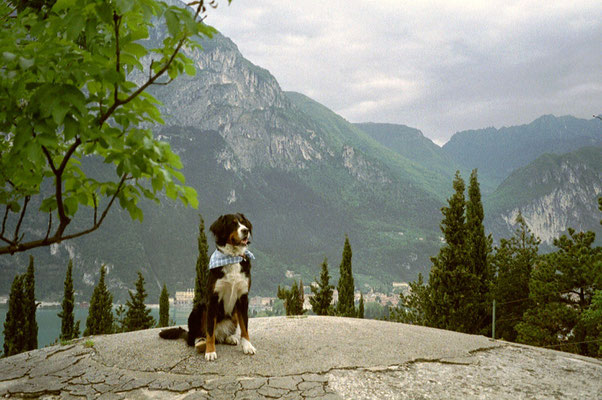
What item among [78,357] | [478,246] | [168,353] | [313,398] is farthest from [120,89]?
[478,246]

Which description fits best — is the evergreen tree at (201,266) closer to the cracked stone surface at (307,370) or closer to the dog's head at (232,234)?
the cracked stone surface at (307,370)

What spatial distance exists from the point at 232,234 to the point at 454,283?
21.8m

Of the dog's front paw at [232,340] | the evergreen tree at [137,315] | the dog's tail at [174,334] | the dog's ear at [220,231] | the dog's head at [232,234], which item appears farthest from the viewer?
the evergreen tree at [137,315]

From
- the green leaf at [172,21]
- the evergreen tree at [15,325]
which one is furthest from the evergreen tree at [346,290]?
the green leaf at [172,21]

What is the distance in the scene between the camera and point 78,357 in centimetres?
671

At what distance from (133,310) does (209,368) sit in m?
37.5

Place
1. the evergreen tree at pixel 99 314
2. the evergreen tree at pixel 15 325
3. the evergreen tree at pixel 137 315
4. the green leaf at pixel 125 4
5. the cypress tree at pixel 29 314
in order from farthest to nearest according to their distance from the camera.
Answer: the evergreen tree at pixel 137 315 < the evergreen tree at pixel 99 314 < the cypress tree at pixel 29 314 < the evergreen tree at pixel 15 325 < the green leaf at pixel 125 4

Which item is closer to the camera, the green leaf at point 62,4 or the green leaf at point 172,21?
the green leaf at point 172,21

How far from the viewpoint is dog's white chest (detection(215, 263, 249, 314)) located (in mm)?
5730

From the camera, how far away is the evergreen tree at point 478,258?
80.6 feet

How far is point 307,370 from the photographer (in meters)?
5.61

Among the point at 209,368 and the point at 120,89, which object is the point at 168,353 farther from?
the point at 120,89

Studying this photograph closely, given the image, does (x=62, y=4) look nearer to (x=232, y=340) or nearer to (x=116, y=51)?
(x=116, y=51)

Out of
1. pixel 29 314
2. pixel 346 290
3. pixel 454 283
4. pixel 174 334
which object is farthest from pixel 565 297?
pixel 29 314
